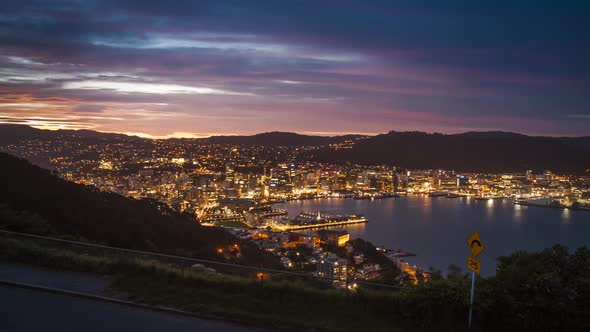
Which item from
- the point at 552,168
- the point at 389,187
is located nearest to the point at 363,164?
the point at 389,187

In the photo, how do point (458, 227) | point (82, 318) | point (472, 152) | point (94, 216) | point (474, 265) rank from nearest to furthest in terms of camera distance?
point (474, 265) < point (82, 318) < point (94, 216) < point (458, 227) < point (472, 152)

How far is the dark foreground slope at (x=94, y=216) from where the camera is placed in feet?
33.4

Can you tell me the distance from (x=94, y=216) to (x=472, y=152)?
157 ft

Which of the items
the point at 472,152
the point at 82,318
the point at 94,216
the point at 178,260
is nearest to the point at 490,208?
the point at 472,152

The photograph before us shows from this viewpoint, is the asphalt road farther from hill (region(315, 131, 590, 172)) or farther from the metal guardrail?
hill (region(315, 131, 590, 172))

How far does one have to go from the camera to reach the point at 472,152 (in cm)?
5247

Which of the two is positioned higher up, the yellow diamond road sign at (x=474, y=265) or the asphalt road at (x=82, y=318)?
the yellow diamond road sign at (x=474, y=265)

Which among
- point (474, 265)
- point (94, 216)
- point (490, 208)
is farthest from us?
point (490, 208)

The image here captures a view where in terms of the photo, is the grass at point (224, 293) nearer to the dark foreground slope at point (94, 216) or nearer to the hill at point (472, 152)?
the dark foreground slope at point (94, 216)

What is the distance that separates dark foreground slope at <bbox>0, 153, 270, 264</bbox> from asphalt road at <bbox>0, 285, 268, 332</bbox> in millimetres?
5203

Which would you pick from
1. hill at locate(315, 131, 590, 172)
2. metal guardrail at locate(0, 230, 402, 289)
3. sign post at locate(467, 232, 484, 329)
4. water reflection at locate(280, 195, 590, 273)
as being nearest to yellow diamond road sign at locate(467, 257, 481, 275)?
sign post at locate(467, 232, 484, 329)

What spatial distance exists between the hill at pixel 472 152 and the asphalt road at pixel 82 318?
1857 inches

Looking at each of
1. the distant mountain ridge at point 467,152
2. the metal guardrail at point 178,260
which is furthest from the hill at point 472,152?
the metal guardrail at point 178,260

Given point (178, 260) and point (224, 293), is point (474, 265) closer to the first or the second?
point (224, 293)
